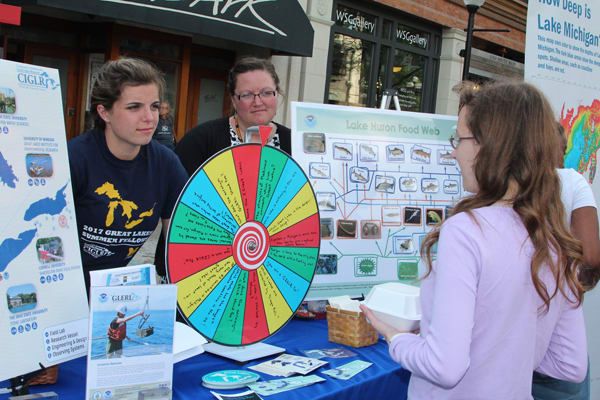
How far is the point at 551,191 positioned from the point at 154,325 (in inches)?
42.1

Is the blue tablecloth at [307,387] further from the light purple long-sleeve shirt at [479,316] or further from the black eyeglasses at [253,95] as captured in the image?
the black eyeglasses at [253,95]

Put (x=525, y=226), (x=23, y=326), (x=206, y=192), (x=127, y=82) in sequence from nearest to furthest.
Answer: (x=525, y=226), (x=23, y=326), (x=206, y=192), (x=127, y=82)

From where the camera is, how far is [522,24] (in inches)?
558

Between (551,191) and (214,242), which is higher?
(551,191)

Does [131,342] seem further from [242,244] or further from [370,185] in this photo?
[370,185]

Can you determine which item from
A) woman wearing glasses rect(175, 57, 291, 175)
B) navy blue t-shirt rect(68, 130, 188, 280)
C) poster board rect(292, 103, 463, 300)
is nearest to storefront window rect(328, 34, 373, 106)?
poster board rect(292, 103, 463, 300)

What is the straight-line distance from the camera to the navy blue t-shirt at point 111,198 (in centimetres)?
224

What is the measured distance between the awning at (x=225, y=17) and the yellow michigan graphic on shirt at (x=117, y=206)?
4551 millimetres

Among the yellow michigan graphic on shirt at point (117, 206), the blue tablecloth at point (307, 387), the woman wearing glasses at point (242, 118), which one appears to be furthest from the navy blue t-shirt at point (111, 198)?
the woman wearing glasses at point (242, 118)

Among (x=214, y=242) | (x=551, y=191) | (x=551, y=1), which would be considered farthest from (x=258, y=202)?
(x=551, y=1)

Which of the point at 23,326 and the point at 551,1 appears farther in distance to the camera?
the point at 551,1

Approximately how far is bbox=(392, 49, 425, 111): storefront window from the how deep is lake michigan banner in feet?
25.1

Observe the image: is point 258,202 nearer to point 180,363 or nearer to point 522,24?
point 180,363

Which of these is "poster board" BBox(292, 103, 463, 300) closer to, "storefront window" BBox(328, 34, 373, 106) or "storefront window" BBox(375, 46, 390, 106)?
"storefront window" BBox(328, 34, 373, 106)
